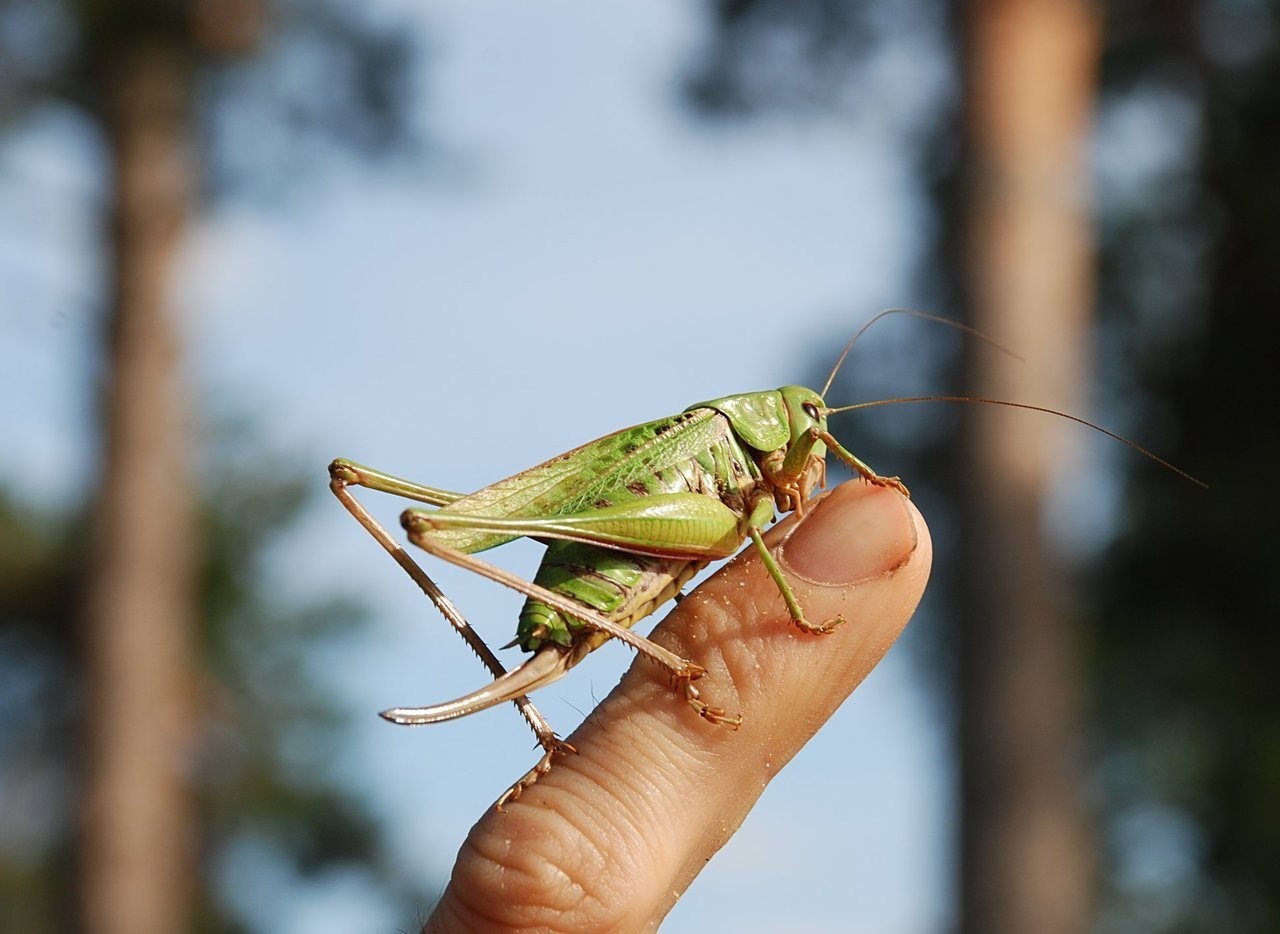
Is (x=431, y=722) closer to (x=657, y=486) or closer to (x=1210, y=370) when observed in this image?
(x=657, y=486)

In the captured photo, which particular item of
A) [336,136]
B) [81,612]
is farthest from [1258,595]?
[81,612]

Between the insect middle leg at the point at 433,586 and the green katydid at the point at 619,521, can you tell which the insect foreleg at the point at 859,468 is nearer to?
the green katydid at the point at 619,521

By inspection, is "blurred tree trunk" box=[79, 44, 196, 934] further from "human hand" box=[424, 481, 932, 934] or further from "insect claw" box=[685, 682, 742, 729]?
"insect claw" box=[685, 682, 742, 729]

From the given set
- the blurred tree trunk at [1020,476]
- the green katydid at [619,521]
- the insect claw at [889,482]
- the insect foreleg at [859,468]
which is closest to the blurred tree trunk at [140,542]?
the blurred tree trunk at [1020,476]

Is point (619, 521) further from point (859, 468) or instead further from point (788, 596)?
point (859, 468)

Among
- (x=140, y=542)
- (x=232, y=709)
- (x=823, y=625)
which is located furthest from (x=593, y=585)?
(x=232, y=709)

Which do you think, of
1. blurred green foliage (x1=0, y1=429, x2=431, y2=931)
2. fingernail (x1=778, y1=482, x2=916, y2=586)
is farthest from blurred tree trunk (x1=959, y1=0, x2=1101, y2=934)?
blurred green foliage (x1=0, y1=429, x2=431, y2=931)

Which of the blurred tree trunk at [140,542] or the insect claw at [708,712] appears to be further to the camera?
the blurred tree trunk at [140,542]
